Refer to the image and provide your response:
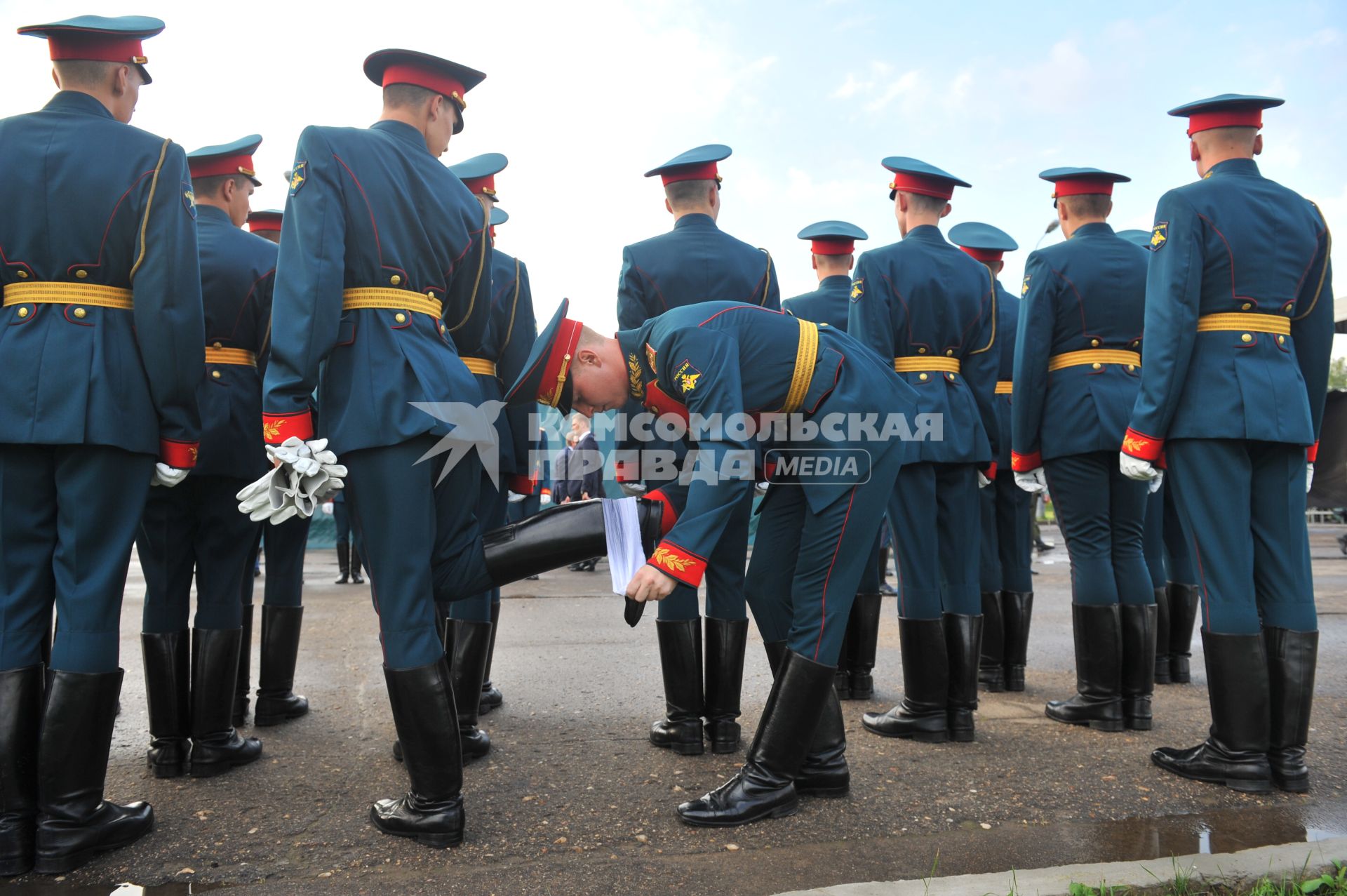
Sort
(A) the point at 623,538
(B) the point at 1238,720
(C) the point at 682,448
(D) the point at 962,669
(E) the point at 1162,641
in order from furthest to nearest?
(E) the point at 1162,641
(D) the point at 962,669
(C) the point at 682,448
(B) the point at 1238,720
(A) the point at 623,538

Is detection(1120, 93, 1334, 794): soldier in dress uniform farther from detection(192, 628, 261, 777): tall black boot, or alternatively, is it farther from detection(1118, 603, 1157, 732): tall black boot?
detection(192, 628, 261, 777): tall black boot

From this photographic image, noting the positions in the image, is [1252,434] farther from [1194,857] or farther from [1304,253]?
[1194,857]

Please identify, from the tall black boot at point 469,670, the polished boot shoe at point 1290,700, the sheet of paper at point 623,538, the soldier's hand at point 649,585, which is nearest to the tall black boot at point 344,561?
the tall black boot at point 469,670

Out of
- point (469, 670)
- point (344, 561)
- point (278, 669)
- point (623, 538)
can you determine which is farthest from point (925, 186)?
point (344, 561)

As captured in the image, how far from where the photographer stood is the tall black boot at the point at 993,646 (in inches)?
210

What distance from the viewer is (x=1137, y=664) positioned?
173 inches

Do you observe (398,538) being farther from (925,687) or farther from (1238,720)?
(1238,720)

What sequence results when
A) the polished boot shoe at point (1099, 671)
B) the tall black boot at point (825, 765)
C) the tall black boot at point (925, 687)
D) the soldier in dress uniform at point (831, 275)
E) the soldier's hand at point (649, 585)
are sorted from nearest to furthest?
1. the soldier's hand at point (649, 585)
2. the tall black boot at point (825, 765)
3. the tall black boot at point (925, 687)
4. the polished boot shoe at point (1099, 671)
5. the soldier in dress uniform at point (831, 275)

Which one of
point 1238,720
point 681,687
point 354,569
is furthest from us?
point 354,569

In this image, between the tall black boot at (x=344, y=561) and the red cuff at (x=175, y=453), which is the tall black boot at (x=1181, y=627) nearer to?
the red cuff at (x=175, y=453)

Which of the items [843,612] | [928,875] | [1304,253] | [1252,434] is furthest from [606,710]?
[1304,253]

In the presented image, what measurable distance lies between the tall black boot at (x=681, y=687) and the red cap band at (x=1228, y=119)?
114 inches

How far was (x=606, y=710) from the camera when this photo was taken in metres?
4.65

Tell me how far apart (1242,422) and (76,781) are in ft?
13.4
